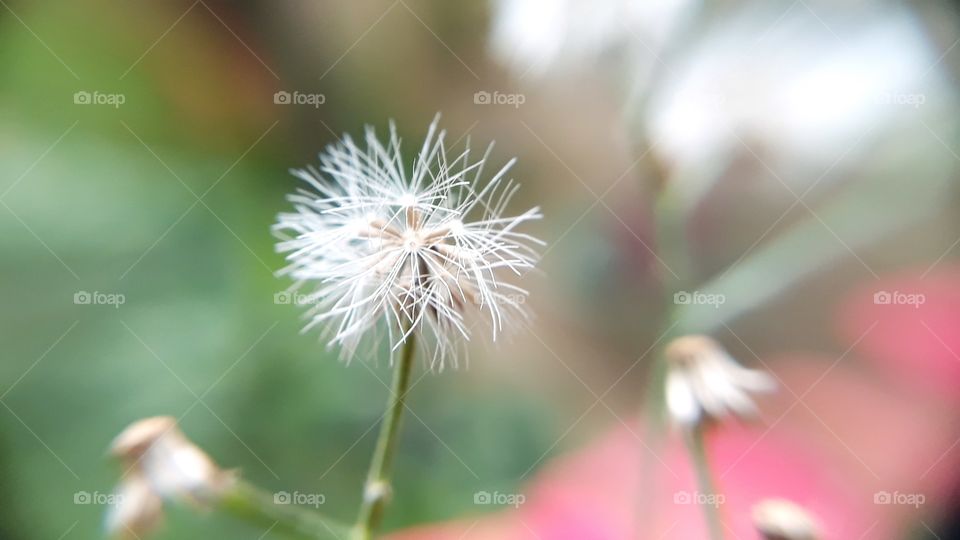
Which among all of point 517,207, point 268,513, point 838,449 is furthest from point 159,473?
point 838,449

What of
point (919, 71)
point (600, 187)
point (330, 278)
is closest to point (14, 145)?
point (330, 278)

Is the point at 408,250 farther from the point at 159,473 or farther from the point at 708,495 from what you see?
the point at 708,495

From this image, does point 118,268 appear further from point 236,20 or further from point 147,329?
point 236,20

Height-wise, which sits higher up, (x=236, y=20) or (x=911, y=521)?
(x=236, y=20)

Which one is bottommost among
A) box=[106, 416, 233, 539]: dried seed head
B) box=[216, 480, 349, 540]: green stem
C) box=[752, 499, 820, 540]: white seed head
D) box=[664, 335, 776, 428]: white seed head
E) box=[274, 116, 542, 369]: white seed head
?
box=[752, 499, 820, 540]: white seed head

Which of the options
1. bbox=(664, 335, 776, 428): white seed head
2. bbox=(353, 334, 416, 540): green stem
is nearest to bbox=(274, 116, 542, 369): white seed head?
bbox=(353, 334, 416, 540): green stem

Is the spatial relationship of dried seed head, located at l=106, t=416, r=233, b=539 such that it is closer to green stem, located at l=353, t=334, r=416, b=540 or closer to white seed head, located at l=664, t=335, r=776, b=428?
green stem, located at l=353, t=334, r=416, b=540
